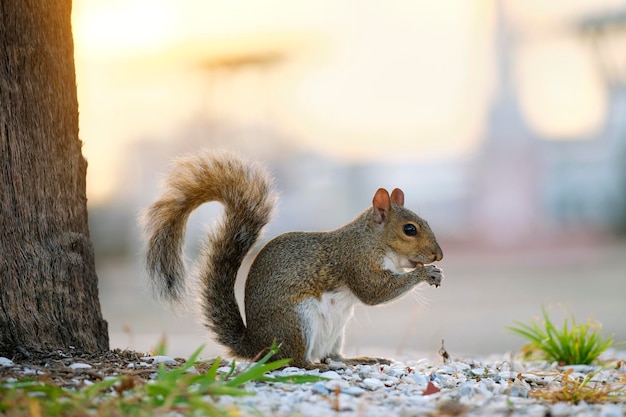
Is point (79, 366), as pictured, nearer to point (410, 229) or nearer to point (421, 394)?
point (421, 394)

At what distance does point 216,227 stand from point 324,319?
60 cm

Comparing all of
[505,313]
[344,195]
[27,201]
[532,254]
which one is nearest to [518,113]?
[532,254]

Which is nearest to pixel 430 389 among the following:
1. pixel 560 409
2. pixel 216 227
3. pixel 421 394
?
pixel 421 394

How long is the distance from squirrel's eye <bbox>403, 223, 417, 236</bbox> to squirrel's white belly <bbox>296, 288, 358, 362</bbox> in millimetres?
354

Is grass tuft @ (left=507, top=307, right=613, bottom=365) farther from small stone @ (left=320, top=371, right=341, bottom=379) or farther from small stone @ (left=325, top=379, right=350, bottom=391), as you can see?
small stone @ (left=325, top=379, right=350, bottom=391)

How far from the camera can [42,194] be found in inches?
133

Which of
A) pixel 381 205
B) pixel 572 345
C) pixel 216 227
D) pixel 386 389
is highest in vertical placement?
pixel 381 205

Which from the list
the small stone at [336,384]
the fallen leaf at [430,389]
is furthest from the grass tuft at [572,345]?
the small stone at [336,384]

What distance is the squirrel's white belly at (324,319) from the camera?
3.51 meters

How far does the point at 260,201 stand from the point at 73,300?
0.82 metres

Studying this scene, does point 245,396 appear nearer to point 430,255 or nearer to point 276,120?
point 430,255

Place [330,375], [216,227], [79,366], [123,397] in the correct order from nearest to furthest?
1. [123,397]
2. [79,366]
3. [330,375]
4. [216,227]

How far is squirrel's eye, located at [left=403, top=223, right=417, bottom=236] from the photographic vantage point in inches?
150

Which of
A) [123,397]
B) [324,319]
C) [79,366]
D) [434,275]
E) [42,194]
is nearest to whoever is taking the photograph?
[123,397]
